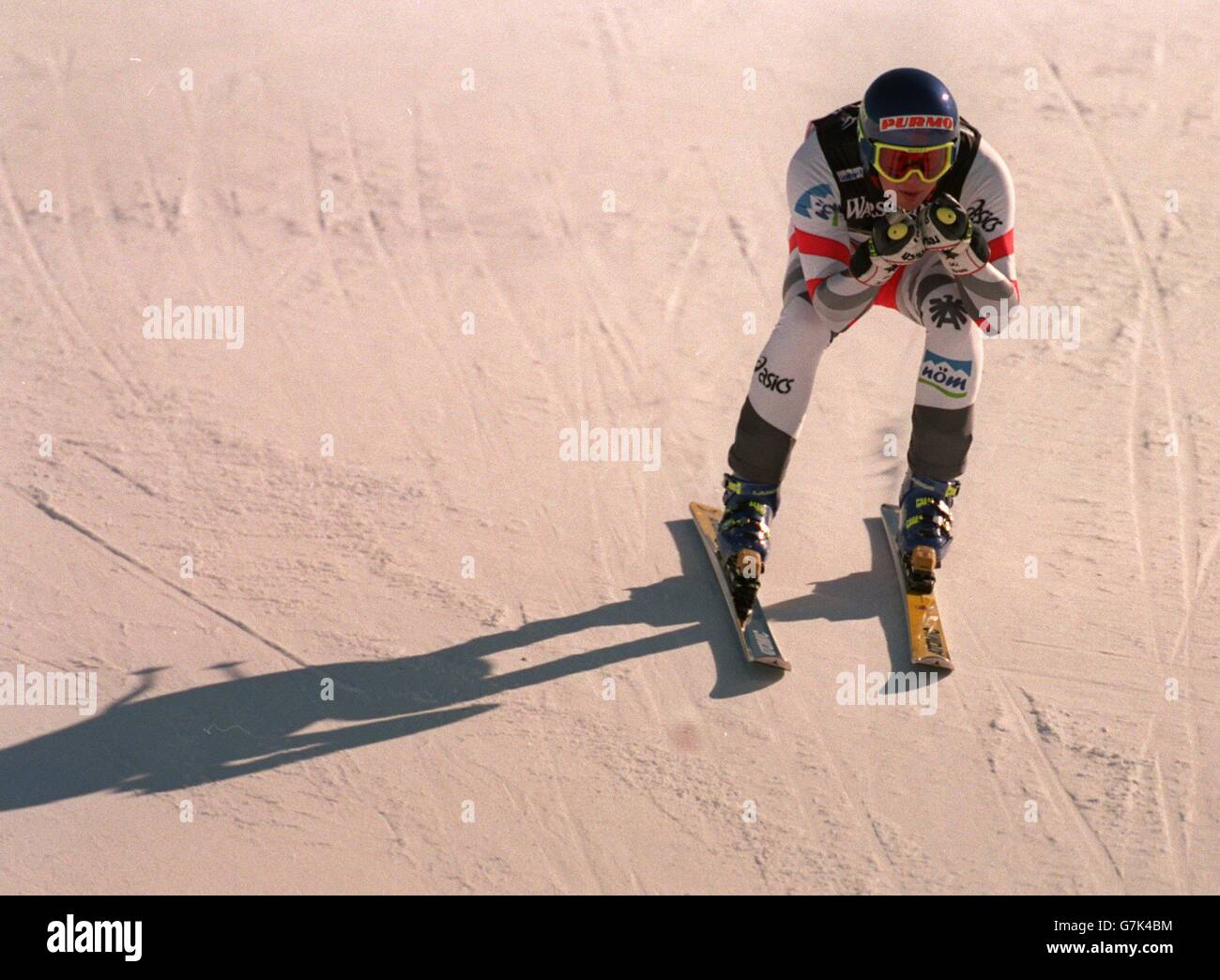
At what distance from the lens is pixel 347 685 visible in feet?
22.0

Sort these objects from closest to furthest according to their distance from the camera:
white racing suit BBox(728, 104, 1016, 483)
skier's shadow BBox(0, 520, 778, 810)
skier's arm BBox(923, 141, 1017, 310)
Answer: skier's shadow BBox(0, 520, 778, 810), skier's arm BBox(923, 141, 1017, 310), white racing suit BBox(728, 104, 1016, 483)

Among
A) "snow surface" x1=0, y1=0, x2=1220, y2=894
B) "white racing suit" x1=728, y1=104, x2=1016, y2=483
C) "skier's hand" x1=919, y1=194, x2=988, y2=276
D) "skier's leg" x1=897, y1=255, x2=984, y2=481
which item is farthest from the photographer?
"skier's leg" x1=897, y1=255, x2=984, y2=481

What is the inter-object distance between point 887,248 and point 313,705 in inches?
119

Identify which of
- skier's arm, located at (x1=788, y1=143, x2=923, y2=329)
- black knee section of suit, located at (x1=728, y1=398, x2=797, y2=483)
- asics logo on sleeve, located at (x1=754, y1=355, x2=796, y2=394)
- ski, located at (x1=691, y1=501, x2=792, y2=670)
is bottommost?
ski, located at (x1=691, y1=501, x2=792, y2=670)

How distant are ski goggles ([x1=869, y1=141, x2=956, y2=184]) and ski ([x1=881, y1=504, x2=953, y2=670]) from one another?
194 centimetres

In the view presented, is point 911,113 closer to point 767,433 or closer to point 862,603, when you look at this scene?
point 767,433

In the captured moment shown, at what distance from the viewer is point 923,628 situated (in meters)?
7.08

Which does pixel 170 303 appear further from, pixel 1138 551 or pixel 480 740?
pixel 1138 551
